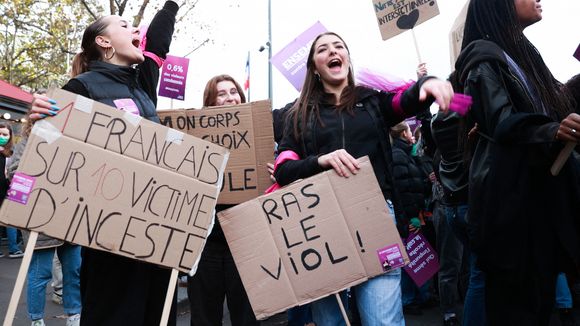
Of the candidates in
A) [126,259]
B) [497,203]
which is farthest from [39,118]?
[497,203]

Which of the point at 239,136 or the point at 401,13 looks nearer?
the point at 239,136

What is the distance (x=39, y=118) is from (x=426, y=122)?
2.95 metres

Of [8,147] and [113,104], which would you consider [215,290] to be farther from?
[8,147]

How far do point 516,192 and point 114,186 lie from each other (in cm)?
163

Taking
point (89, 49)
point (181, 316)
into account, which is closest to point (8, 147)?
point (181, 316)

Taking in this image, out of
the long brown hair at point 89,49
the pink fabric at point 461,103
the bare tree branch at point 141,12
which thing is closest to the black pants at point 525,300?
the pink fabric at point 461,103

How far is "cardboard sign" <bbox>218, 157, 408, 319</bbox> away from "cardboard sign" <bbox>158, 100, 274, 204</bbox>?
635 mm

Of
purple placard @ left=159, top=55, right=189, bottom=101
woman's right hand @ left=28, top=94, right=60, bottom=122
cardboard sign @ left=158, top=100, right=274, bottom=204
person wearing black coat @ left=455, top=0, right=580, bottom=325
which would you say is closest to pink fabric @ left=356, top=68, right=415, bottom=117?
person wearing black coat @ left=455, top=0, right=580, bottom=325

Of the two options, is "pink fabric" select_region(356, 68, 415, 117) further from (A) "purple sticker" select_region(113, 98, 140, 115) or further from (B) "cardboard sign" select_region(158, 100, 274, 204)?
(A) "purple sticker" select_region(113, 98, 140, 115)

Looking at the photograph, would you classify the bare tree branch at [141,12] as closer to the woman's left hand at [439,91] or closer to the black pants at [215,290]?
the black pants at [215,290]

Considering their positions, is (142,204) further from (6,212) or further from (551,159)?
(551,159)

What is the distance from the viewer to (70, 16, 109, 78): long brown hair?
2.48 m

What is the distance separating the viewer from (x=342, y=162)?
2074 mm

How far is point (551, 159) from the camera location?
195 cm
